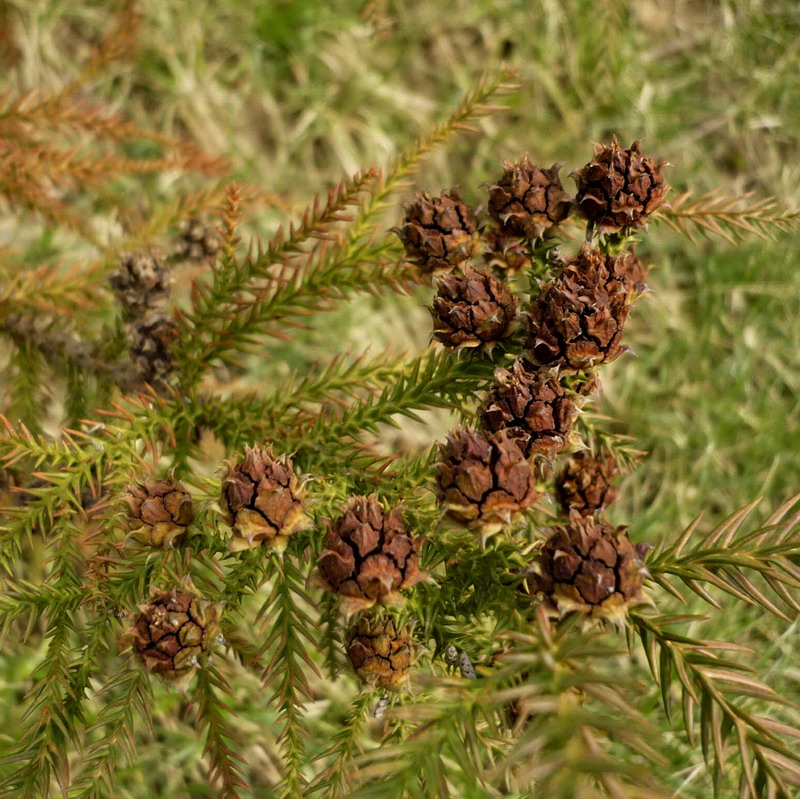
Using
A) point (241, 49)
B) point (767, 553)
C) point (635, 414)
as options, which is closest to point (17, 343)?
point (767, 553)

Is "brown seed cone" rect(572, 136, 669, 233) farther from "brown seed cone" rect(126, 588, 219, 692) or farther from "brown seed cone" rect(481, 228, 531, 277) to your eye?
"brown seed cone" rect(126, 588, 219, 692)

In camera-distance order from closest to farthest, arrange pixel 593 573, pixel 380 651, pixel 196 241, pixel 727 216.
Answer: pixel 593 573 < pixel 380 651 < pixel 727 216 < pixel 196 241

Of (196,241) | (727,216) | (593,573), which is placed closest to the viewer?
(593,573)

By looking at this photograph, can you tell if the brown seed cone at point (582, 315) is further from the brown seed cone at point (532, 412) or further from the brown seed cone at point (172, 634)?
the brown seed cone at point (172, 634)

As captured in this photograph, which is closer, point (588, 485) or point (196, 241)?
point (588, 485)

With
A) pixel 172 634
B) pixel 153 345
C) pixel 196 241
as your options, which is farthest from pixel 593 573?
pixel 196 241

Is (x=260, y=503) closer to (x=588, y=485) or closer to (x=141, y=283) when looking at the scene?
(x=588, y=485)

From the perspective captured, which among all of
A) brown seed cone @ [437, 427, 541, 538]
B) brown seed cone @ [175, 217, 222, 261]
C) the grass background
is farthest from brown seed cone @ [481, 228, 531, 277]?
the grass background

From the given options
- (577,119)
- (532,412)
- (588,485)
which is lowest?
(577,119)
